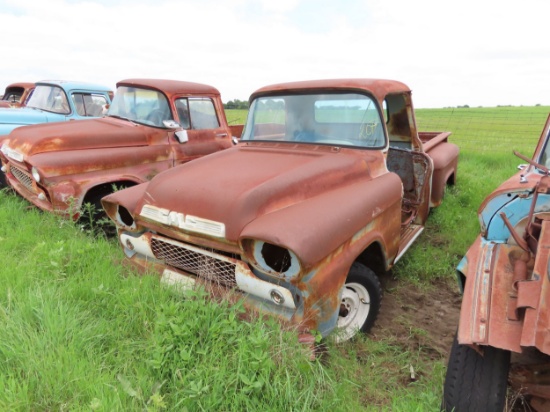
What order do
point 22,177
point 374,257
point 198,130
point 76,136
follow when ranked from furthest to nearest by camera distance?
1. point 198,130
2. point 22,177
3. point 76,136
4. point 374,257

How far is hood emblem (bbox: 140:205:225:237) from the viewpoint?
2350 millimetres

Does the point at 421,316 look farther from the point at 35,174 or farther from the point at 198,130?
the point at 35,174

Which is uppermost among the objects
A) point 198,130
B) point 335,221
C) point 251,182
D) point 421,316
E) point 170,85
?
point 170,85

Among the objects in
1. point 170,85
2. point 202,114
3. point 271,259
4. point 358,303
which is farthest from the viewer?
point 202,114

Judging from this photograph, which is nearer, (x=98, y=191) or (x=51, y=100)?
(x=98, y=191)

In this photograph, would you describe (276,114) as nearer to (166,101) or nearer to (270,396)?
(166,101)

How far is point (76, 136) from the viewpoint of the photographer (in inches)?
176

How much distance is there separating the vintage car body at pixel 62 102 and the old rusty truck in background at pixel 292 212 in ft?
15.0

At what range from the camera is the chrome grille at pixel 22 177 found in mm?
4438

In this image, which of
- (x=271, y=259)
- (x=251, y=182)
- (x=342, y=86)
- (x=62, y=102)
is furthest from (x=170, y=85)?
(x=271, y=259)

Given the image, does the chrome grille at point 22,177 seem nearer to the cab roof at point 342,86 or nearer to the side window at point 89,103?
the side window at point 89,103

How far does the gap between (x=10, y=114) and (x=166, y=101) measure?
10.6 feet

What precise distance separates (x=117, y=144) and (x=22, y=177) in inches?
47.7

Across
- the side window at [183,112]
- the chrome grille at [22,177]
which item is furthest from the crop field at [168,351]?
the side window at [183,112]
